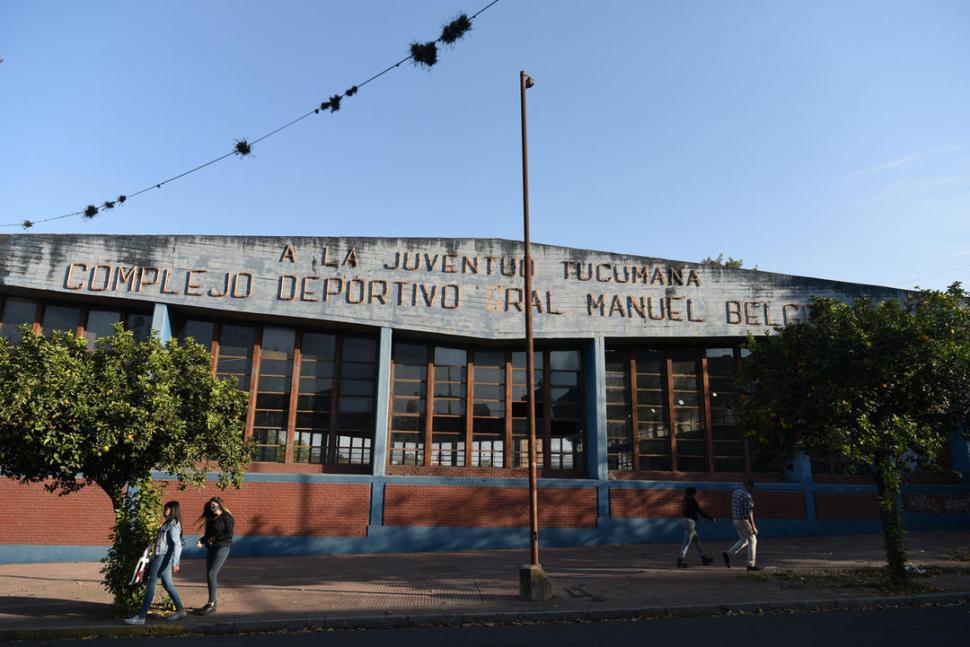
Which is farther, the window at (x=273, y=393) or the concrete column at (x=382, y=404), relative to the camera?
the window at (x=273, y=393)

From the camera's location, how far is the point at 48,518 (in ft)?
49.5

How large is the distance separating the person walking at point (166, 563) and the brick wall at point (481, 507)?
794 centimetres

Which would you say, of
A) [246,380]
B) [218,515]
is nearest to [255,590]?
[218,515]

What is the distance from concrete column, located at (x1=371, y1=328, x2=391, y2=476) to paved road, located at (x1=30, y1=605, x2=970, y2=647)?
331 inches

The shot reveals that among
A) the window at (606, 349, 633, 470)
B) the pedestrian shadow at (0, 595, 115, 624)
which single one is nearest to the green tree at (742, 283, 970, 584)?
the window at (606, 349, 633, 470)

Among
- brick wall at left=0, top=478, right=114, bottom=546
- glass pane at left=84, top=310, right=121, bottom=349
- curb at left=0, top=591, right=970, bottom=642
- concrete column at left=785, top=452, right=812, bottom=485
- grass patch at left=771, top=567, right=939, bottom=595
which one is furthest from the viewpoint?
concrete column at left=785, top=452, right=812, bottom=485

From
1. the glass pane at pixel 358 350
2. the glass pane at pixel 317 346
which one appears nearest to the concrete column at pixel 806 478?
the glass pane at pixel 358 350

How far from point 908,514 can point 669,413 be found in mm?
7307

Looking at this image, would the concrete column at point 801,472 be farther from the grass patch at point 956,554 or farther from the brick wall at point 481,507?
the brick wall at point 481,507

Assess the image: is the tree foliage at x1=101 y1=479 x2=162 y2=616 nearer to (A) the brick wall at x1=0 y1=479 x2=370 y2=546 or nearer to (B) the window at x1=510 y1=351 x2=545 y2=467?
(A) the brick wall at x1=0 y1=479 x2=370 y2=546

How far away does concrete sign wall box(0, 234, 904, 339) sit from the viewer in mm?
16984

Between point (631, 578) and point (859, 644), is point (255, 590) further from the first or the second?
point (859, 644)

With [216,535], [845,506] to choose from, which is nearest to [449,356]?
[216,535]

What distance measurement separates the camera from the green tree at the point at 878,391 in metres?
10.5
